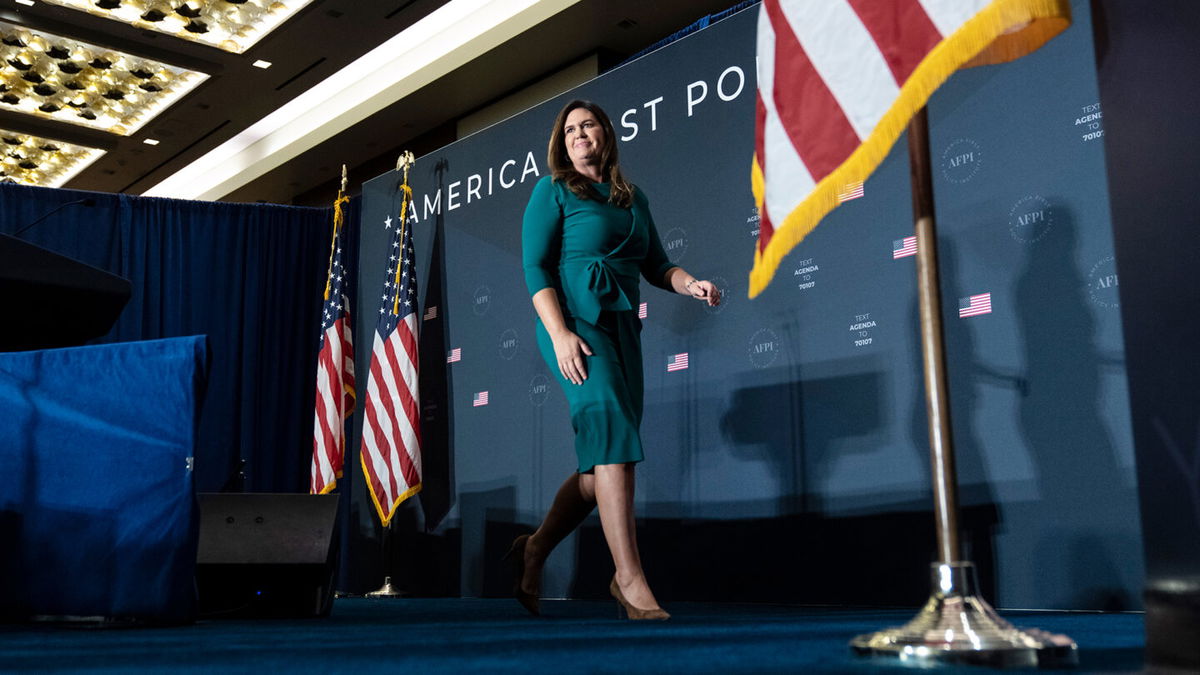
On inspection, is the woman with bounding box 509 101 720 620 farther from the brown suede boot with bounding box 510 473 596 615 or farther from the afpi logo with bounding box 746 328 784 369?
the afpi logo with bounding box 746 328 784 369

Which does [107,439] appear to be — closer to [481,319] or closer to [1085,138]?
[1085,138]

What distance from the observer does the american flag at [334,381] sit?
527 cm

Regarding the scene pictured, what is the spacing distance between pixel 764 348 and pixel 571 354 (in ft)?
4.92

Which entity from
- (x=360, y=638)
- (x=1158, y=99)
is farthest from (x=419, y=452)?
(x=1158, y=99)

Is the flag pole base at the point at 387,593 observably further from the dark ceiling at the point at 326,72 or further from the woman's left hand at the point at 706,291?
the dark ceiling at the point at 326,72

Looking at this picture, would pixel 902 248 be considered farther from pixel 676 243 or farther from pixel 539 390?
pixel 539 390

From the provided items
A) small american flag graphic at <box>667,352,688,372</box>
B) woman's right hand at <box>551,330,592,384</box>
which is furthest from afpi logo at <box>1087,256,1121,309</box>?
small american flag graphic at <box>667,352,688,372</box>

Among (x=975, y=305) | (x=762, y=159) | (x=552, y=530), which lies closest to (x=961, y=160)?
(x=975, y=305)

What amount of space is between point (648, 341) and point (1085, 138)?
69.5 inches

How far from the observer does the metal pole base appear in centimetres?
104

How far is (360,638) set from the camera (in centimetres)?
172

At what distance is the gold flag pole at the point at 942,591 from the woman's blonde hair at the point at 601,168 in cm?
120

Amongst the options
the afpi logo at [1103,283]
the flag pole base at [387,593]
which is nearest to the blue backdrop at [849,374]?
the afpi logo at [1103,283]

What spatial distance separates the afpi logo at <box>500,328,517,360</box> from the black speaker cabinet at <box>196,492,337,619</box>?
1892 millimetres
